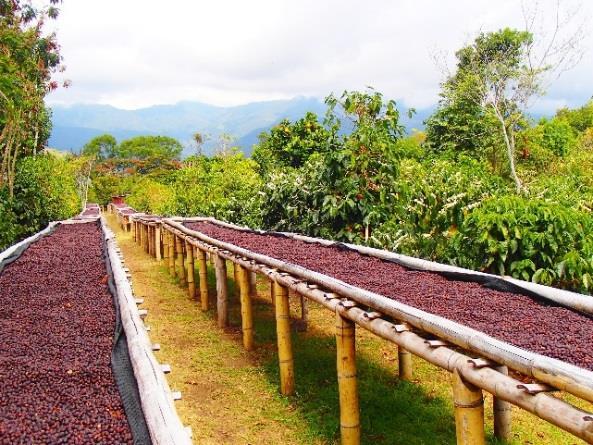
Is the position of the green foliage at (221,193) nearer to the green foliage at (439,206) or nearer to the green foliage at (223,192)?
the green foliage at (223,192)

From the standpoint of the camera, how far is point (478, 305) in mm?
3783

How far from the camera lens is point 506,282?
13.8 ft

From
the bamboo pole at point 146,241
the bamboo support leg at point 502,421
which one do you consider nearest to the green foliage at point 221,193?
the bamboo pole at point 146,241

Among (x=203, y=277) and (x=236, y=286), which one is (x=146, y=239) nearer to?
(x=236, y=286)

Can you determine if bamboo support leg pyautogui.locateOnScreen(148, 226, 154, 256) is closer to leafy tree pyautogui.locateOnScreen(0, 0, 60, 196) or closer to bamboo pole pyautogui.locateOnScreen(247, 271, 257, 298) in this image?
leafy tree pyautogui.locateOnScreen(0, 0, 60, 196)

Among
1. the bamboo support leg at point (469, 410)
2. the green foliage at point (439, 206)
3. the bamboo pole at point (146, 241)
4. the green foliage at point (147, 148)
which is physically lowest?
the bamboo pole at point (146, 241)

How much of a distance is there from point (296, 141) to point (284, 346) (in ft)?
33.8

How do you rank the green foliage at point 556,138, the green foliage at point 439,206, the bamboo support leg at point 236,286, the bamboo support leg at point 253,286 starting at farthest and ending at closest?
the green foliage at point 556,138, the bamboo support leg at point 236,286, the bamboo support leg at point 253,286, the green foliage at point 439,206

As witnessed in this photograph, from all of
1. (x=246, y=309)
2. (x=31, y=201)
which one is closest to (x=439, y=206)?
(x=246, y=309)

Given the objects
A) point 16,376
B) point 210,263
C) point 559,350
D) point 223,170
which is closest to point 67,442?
point 16,376

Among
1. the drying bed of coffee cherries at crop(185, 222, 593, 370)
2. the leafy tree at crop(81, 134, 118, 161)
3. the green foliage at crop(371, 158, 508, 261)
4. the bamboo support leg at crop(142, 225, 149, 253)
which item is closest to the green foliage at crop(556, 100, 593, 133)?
the bamboo support leg at crop(142, 225, 149, 253)

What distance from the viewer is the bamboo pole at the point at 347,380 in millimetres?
4215

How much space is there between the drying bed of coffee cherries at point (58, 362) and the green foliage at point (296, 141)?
33.9 ft

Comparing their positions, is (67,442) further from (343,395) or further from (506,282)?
(506,282)
